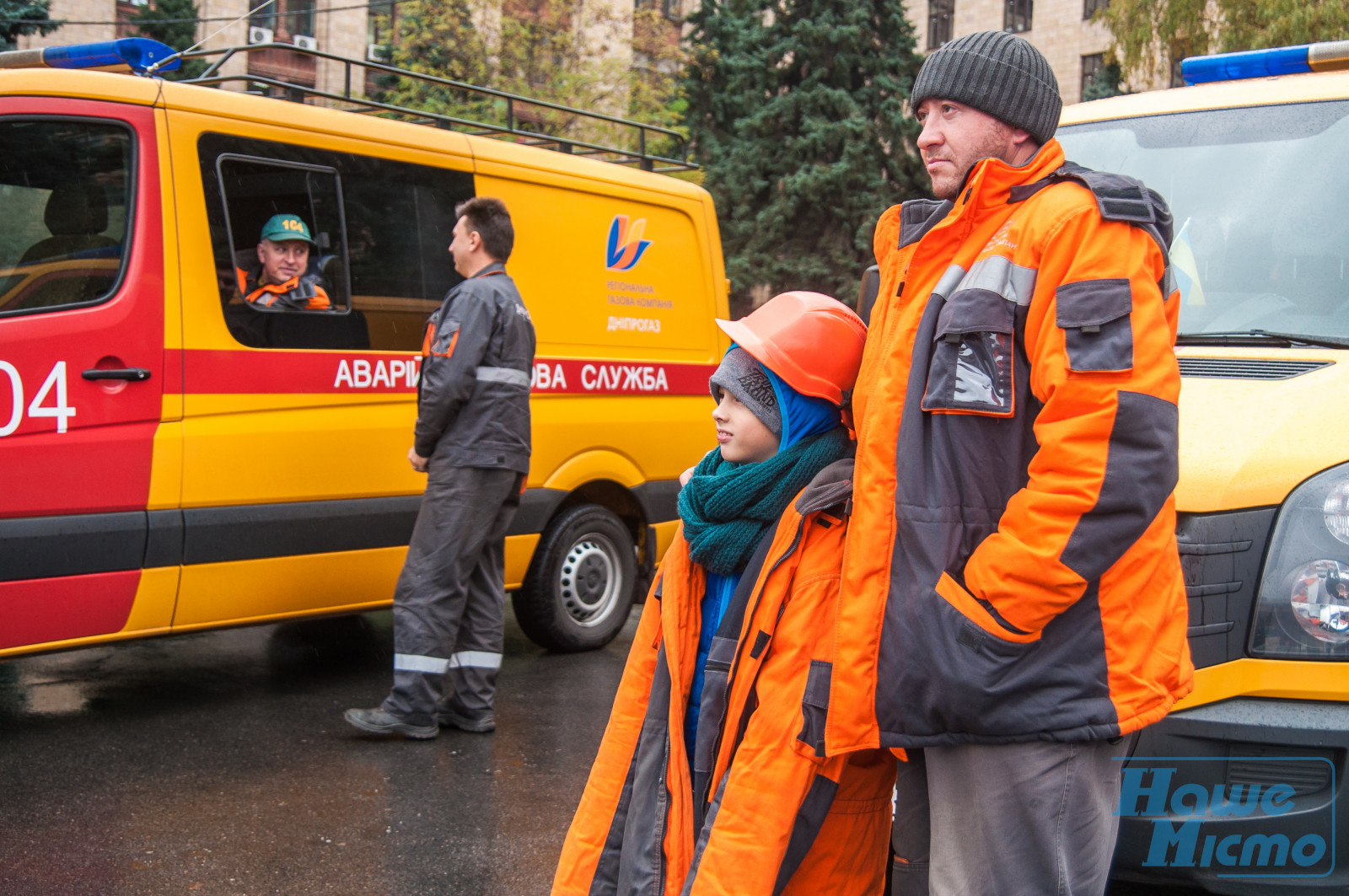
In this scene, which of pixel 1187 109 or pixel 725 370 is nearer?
pixel 725 370

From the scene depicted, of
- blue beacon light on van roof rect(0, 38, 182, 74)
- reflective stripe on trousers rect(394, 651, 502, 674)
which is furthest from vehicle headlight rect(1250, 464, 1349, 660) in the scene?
blue beacon light on van roof rect(0, 38, 182, 74)

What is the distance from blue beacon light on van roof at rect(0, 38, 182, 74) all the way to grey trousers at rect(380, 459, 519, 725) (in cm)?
204

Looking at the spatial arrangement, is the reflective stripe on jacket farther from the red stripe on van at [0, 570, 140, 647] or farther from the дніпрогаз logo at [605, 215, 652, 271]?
the дніпрогаз logo at [605, 215, 652, 271]

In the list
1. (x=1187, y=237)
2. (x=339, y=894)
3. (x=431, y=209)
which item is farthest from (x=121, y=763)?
(x=1187, y=237)

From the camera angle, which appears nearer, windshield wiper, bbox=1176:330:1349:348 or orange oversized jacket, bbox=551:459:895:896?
orange oversized jacket, bbox=551:459:895:896

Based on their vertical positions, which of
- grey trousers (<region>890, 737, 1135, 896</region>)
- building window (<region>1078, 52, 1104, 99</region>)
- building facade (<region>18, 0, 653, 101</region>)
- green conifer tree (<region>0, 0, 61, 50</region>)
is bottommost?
grey trousers (<region>890, 737, 1135, 896</region>)

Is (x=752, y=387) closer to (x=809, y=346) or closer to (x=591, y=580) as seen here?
(x=809, y=346)

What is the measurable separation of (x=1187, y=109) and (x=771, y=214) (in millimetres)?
20461

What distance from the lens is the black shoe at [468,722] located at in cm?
509

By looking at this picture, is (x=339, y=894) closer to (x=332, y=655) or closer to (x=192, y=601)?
(x=192, y=601)

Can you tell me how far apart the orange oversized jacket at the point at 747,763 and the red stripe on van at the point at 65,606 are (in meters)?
2.85

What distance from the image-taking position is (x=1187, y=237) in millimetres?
3818

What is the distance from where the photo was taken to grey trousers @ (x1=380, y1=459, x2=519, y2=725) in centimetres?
489

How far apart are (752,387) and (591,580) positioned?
4396 mm
